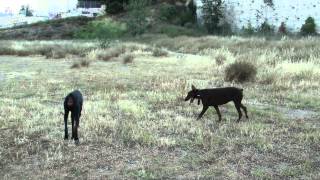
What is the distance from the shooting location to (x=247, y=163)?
8.06 m

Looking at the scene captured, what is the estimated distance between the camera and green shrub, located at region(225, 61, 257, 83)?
1794 cm

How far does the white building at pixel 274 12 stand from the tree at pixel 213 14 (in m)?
1.07

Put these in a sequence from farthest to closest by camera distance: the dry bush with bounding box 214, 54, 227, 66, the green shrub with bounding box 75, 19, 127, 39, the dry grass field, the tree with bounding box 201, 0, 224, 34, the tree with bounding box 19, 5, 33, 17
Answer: the tree with bounding box 19, 5, 33, 17
the tree with bounding box 201, 0, 224, 34
the green shrub with bounding box 75, 19, 127, 39
the dry bush with bounding box 214, 54, 227, 66
the dry grass field

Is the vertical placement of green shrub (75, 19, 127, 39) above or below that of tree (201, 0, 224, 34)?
below

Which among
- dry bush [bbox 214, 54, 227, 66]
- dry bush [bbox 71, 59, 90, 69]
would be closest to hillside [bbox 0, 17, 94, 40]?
dry bush [bbox 71, 59, 90, 69]

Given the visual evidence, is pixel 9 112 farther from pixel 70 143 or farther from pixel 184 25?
pixel 184 25

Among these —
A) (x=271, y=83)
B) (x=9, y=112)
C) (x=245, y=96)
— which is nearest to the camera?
(x=9, y=112)

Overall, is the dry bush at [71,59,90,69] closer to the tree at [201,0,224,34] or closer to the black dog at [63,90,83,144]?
the black dog at [63,90,83,144]

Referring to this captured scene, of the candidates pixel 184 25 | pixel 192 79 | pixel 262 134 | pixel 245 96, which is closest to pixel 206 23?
pixel 184 25

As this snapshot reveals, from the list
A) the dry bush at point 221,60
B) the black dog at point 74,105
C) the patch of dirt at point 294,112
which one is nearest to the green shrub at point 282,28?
the dry bush at point 221,60

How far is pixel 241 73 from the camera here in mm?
17984

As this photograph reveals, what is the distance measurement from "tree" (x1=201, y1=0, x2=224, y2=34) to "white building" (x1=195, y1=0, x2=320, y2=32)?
1067 mm

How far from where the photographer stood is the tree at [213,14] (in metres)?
66.2

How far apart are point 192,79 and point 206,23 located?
4850 cm
